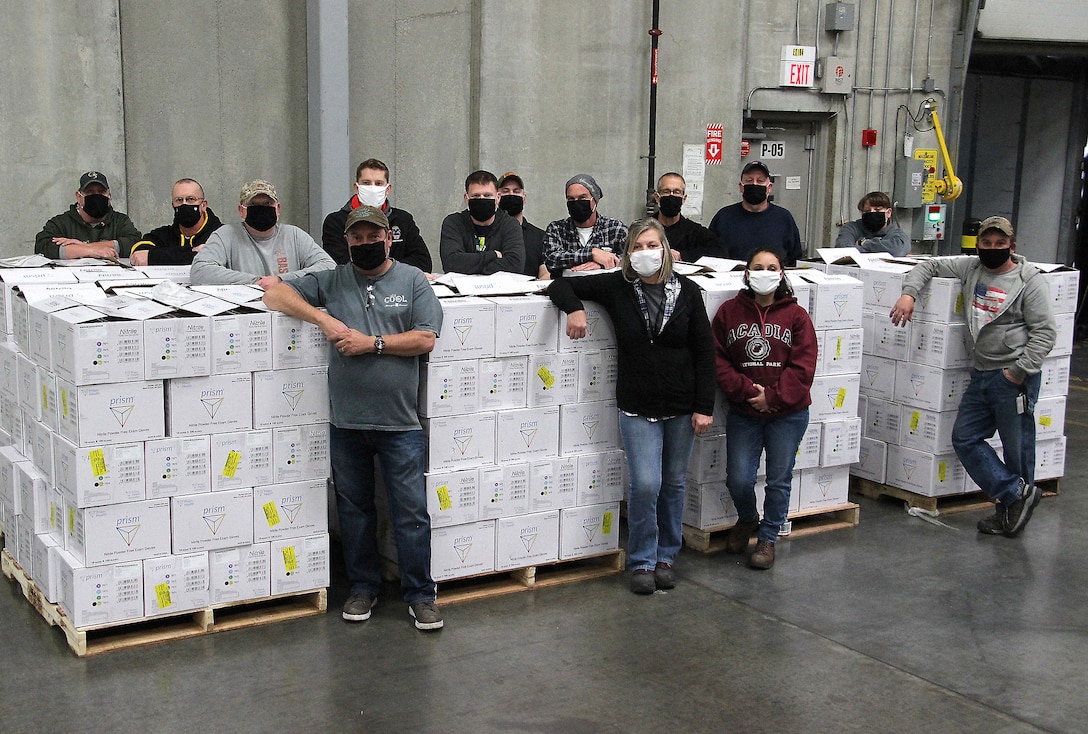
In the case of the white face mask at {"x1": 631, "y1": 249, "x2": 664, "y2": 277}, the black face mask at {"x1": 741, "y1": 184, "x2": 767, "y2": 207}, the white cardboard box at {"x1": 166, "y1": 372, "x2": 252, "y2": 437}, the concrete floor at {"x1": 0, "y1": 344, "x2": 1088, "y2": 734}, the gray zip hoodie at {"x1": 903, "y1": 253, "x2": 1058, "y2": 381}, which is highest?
the black face mask at {"x1": 741, "y1": 184, "x2": 767, "y2": 207}

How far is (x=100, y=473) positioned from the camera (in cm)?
579

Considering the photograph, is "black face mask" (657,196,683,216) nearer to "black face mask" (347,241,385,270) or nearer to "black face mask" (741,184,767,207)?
"black face mask" (741,184,767,207)

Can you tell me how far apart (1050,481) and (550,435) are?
4.73m

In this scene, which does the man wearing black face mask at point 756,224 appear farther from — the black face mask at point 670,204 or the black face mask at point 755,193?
the black face mask at point 670,204

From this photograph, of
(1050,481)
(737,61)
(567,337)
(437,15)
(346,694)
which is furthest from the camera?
(737,61)

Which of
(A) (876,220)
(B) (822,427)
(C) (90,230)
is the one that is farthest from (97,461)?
(A) (876,220)

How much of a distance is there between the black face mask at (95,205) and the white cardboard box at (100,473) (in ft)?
12.4

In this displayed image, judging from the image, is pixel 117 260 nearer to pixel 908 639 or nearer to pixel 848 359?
pixel 848 359

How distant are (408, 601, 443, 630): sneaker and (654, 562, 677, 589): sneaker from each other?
1.45 meters

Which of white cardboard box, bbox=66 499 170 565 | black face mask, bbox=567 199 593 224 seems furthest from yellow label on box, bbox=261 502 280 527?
black face mask, bbox=567 199 593 224

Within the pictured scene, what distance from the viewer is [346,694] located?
217 inches

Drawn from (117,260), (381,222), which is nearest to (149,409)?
(381,222)

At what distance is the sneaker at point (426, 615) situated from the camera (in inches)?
248

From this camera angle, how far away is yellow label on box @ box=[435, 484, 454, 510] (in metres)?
6.68
